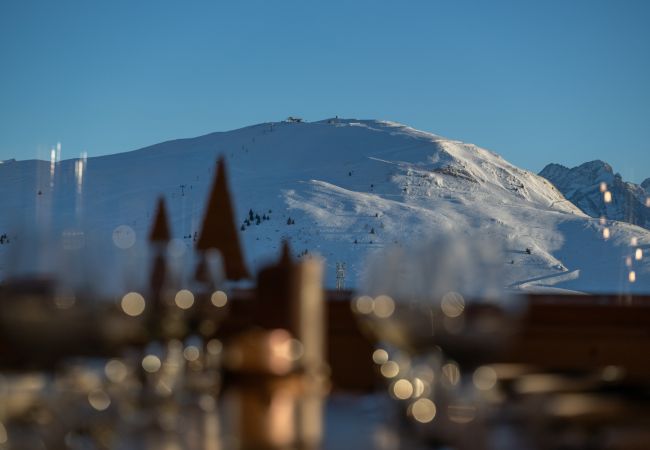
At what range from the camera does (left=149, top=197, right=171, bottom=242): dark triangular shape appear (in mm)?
6087

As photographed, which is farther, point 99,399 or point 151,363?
point 151,363

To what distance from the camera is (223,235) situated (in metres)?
6.26

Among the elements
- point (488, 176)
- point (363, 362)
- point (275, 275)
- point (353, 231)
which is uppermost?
point (488, 176)

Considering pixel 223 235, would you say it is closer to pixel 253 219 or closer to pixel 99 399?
pixel 99 399

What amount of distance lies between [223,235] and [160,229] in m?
0.39

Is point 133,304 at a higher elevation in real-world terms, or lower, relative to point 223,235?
lower

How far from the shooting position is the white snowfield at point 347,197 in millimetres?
52188

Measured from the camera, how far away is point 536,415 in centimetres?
191

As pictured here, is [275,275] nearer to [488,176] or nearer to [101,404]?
[101,404]

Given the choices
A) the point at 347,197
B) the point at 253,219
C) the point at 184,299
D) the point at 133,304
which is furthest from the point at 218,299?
the point at 347,197

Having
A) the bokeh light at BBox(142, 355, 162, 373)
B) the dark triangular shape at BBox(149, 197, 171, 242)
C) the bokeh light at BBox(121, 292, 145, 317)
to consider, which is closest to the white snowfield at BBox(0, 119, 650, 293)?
the dark triangular shape at BBox(149, 197, 171, 242)

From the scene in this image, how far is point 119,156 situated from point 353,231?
31451 millimetres

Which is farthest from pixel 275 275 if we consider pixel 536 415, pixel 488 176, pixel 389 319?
pixel 488 176

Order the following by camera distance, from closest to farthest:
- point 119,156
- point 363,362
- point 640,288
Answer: point 363,362 → point 640,288 → point 119,156
